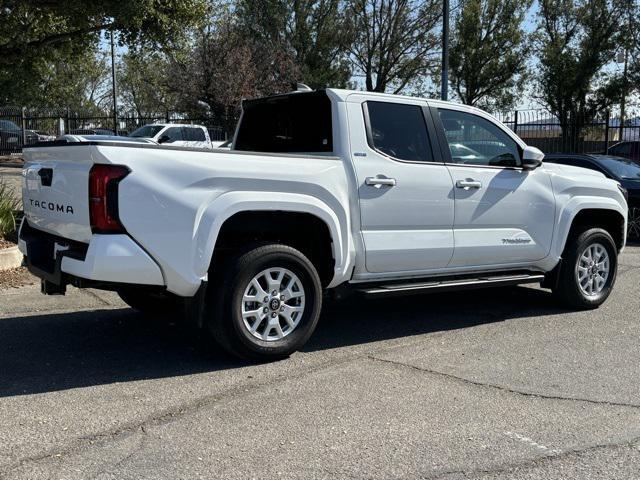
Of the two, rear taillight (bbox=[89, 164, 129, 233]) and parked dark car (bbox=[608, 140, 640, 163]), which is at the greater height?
parked dark car (bbox=[608, 140, 640, 163])

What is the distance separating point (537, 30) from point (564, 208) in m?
29.0

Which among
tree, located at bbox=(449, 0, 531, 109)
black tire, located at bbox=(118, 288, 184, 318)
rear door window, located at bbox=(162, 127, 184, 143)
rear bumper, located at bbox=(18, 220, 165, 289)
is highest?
tree, located at bbox=(449, 0, 531, 109)

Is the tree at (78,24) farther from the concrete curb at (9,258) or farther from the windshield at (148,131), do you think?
the windshield at (148,131)

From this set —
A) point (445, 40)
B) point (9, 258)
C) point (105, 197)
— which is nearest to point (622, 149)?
point (445, 40)

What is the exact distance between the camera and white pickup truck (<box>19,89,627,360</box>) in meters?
4.45

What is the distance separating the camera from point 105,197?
433cm

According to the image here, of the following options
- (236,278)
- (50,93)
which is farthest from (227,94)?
(236,278)

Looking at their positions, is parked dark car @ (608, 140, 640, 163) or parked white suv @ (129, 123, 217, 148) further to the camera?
parked white suv @ (129, 123, 217, 148)

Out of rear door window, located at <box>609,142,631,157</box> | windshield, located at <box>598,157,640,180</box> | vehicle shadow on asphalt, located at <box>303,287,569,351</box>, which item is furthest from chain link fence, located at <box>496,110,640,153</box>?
vehicle shadow on asphalt, located at <box>303,287,569,351</box>

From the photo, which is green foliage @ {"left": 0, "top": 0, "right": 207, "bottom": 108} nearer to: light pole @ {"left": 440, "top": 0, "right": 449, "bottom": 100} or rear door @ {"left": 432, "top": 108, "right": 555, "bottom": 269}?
rear door @ {"left": 432, "top": 108, "right": 555, "bottom": 269}

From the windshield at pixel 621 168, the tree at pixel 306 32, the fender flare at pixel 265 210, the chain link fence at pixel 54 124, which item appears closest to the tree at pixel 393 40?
the tree at pixel 306 32

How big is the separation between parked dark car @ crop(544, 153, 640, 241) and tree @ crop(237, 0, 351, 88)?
798 inches

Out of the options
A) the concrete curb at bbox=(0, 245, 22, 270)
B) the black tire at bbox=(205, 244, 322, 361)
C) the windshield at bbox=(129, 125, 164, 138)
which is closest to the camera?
the black tire at bbox=(205, 244, 322, 361)

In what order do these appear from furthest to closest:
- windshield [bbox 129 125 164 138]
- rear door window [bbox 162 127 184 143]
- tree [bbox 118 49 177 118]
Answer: windshield [bbox 129 125 164 138] → rear door window [bbox 162 127 184 143] → tree [bbox 118 49 177 118]
